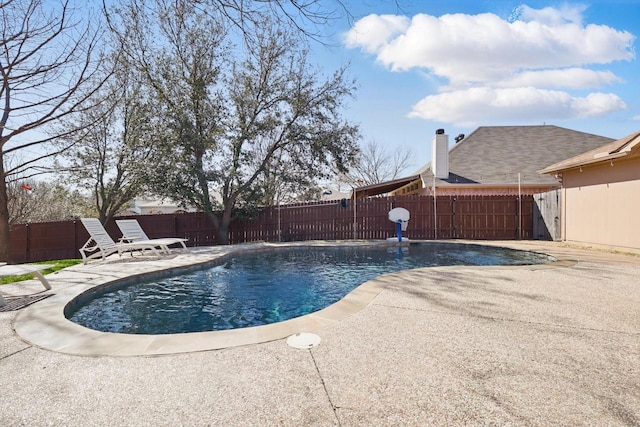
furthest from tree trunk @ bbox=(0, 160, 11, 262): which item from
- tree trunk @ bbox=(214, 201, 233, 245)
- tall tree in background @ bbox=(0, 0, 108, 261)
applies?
tree trunk @ bbox=(214, 201, 233, 245)

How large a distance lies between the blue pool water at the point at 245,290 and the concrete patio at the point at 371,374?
3.20 ft

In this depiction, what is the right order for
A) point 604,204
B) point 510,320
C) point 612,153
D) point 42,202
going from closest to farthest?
1. point 510,320
2. point 612,153
3. point 604,204
4. point 42,202

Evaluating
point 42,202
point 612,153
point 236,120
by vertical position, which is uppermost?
point 236,120

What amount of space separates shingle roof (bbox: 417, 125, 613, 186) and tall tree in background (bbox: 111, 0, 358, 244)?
18.7 feet

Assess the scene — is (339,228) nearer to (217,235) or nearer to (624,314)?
(217,235)

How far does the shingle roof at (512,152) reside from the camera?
46.9ft

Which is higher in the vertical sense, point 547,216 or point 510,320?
point 547,216

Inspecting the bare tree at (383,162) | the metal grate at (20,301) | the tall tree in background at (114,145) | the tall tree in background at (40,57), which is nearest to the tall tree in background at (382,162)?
the bare tree at (383,162)

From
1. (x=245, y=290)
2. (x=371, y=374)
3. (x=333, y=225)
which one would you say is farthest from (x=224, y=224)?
(x=371, y=374)

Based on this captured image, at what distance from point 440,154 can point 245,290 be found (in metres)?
11.9

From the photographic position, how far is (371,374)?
6.91 feet

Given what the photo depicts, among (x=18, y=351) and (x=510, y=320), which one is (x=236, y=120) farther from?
(x=510, y=320)

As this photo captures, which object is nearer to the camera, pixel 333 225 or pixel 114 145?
pixel 114 145

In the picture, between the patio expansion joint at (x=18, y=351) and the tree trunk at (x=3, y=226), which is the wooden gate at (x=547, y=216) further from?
the tree trunk at (x=3, y=226)
